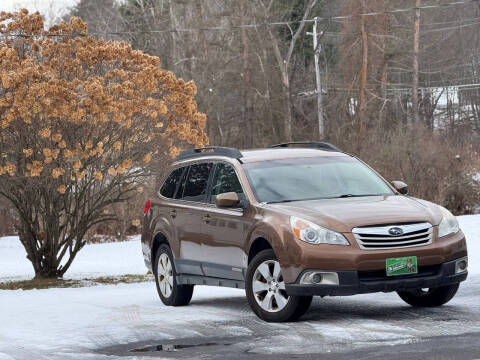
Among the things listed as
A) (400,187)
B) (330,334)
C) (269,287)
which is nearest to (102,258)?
(400,187)

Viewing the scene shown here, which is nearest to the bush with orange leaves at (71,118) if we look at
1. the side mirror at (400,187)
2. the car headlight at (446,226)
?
the side mirror at (400,187)

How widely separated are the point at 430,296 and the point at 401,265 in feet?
4.30

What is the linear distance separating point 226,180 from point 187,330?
2.25 metres

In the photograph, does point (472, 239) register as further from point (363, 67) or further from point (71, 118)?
point (363, 67)

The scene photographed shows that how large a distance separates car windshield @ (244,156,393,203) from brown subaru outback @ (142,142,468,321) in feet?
0.04

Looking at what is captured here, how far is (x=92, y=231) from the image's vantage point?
3338 cm

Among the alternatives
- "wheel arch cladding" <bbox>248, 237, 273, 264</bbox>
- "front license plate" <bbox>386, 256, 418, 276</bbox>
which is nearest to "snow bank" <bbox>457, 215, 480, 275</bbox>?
"wheel arch cladding" <bbox>248, 237, 273, 264</bbox>

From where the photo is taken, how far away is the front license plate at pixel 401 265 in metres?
10.1

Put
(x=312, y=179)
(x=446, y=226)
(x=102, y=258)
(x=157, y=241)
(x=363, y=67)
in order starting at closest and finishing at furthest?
1. (x=446, y=226)
2. (x=312, y=179)
3. (x=157, y=241)
4. (x=102, y=258)
5. (x=363, y=67)

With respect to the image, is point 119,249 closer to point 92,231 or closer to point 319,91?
point 92,231

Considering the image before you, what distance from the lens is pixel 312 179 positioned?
38.1ft

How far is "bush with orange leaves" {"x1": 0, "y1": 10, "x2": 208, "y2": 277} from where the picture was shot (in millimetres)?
18094

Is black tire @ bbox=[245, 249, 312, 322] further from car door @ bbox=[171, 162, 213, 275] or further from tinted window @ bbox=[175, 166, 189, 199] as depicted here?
→ tinted window @ bbox=[175, 166, 189, 199]

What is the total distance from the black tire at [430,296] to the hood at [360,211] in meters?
0.82
